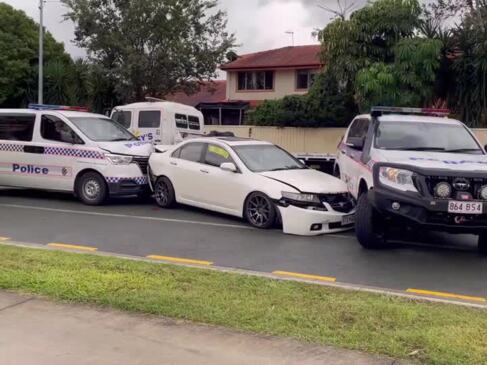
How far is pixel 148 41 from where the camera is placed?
26.9 meters

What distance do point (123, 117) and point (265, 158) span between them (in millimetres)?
7544

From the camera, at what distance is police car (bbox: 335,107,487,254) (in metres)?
7.29

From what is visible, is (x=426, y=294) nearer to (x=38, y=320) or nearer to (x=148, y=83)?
(x=38, y=320)

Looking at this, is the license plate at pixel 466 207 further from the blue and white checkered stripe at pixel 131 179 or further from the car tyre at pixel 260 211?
the blue and white checkered stripe at pixel 131 179

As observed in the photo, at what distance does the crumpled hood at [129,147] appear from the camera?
12.2 metres

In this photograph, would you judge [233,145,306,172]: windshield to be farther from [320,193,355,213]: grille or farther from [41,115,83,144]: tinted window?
[41,115,83,144]: tinted window

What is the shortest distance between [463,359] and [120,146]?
30.6 ft

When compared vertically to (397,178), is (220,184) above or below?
below

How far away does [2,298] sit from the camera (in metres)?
5.65

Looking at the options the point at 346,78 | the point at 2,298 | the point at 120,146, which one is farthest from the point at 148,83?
the point at 2,298

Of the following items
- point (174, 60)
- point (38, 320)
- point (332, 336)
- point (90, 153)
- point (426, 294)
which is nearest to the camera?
point (332, 336)

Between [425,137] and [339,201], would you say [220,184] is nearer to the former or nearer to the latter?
[339,201]

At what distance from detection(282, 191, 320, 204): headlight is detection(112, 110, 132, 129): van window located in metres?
8.74

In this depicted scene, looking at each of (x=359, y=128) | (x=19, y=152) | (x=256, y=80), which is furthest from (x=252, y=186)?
(x=256, y=80)
